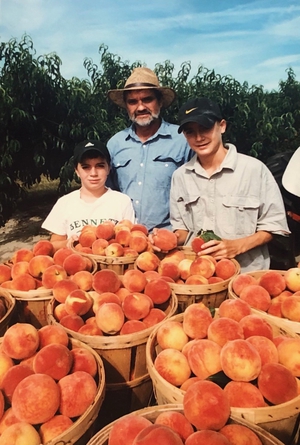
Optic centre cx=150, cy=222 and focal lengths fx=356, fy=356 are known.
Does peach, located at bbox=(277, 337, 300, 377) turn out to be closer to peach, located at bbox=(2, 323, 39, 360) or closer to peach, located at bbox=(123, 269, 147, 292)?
peach, located at bbox=(123, 269, 147, 292)

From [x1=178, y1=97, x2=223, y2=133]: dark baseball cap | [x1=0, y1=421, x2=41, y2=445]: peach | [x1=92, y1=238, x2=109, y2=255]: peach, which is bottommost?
[x1=0, y1=421, x2=41, y2=445]: peach

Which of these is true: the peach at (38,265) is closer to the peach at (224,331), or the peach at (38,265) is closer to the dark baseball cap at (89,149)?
the dark baseball cap at (89,149)

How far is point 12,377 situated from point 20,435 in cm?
25

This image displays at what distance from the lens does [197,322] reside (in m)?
1.67

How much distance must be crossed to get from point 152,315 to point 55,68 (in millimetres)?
7699

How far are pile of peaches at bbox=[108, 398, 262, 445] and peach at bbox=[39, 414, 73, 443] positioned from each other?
0.67ft

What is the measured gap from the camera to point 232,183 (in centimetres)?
271

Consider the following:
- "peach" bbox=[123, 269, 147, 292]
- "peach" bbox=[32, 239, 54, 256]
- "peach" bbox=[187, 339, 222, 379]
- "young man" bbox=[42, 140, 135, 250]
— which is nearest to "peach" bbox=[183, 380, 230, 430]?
"peach" bbox=[187, 339, 222, 379]

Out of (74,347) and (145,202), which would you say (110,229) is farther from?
(74,347)

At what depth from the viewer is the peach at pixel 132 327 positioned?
1.83 meters

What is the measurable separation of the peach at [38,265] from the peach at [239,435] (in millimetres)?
1582

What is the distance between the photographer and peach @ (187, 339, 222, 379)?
145cm

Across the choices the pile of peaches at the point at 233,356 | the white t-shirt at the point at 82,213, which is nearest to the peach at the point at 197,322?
the pile of peaches at the point at 233,356

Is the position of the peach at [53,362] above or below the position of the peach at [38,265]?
below
